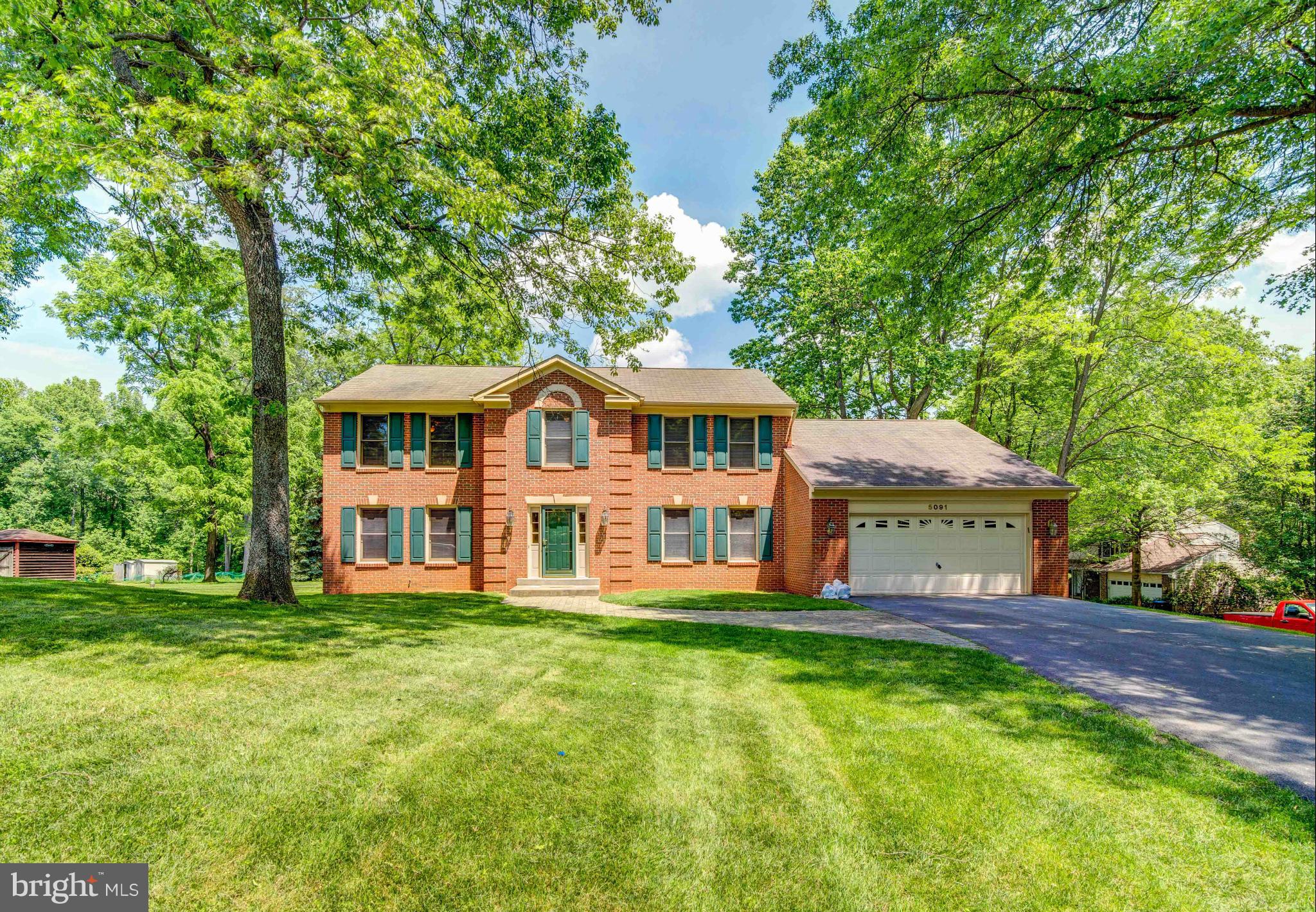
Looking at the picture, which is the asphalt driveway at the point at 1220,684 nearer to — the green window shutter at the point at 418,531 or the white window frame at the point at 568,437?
the white window frame at the point at 568,437

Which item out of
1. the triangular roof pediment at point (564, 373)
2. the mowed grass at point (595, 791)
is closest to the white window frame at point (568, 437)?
the triangular roof pediment at point (564, 373)

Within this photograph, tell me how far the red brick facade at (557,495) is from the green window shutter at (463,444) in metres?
0.19

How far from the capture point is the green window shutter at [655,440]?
1544cm

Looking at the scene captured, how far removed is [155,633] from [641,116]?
686 centimetres

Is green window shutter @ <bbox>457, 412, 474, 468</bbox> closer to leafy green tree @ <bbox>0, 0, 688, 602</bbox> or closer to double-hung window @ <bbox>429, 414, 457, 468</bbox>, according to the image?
double-hung window @ <bbox>429, 414, 457, 468</bbox>

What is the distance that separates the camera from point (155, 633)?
18.4ft

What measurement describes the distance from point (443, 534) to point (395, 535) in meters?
1.20

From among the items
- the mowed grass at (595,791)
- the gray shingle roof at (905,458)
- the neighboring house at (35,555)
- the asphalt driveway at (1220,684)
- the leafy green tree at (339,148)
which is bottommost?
the neighboring house at (35,555)

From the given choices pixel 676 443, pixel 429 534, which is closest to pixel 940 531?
pixel 676 443

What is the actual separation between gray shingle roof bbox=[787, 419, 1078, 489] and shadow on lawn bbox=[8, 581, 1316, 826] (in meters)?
6.20

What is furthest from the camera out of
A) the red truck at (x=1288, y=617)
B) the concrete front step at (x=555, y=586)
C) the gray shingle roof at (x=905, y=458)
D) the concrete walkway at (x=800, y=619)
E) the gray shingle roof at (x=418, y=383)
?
the gray shingle roof at (x=418, y=383)

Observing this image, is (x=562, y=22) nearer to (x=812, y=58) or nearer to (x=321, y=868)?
(x=812, y=58)

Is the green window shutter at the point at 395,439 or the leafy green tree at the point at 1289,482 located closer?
the leafy green tree at the point at 1289,482

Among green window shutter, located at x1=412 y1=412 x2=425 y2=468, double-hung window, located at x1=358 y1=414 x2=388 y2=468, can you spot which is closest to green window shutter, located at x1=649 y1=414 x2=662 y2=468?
green window shutter, located at x1=412 y1=412 x2=425 y2=468
